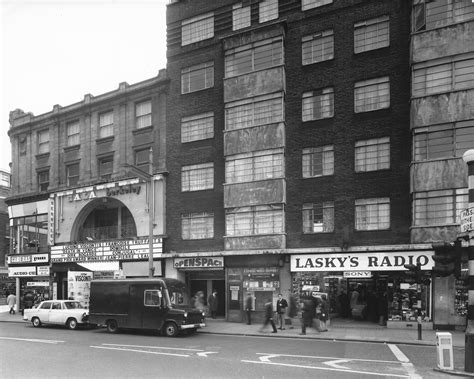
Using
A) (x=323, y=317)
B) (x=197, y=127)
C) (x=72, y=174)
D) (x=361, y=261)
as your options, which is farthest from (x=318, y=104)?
(x=72, y=174)

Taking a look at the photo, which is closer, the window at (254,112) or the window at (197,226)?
the window at (254,112)

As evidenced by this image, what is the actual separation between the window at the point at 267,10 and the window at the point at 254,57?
4.74 feet

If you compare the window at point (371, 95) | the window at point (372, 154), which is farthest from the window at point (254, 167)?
the window at point (371, 95)

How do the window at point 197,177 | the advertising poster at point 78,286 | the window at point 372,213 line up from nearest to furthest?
the window at point 372,213 < the advertising poster at point 78,286 < the window at point 197,177

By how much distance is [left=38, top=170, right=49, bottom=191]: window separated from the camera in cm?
3656

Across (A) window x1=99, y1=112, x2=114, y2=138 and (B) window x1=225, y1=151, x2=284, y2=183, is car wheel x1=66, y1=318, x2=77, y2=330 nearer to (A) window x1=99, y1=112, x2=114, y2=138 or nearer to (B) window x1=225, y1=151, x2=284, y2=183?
(B) window x1=225, y1=151, x2=284, y2=183

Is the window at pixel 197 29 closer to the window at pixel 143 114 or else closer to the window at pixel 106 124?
the window at pixel 143 114

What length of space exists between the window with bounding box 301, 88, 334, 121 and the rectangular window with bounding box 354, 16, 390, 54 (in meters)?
2.62

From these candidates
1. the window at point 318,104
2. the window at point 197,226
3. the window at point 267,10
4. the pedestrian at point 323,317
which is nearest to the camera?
the pedestrian at point 323,317

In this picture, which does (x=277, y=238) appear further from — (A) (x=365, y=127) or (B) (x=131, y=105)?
(B) (x=131, y=105)

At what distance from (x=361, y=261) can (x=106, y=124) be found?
19.6 meters

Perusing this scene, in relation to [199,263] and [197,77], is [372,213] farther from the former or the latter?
[197,77]

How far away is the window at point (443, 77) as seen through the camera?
73.6ft

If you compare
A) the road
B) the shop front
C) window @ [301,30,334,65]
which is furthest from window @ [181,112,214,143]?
the road
